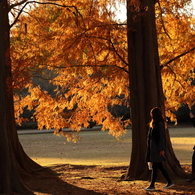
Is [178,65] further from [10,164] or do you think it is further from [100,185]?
[10,164]

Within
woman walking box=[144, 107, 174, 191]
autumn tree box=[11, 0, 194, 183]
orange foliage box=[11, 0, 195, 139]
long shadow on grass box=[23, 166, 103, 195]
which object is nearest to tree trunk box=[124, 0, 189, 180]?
autumn tree box=[11, 0, 194, 183]

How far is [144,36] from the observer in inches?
443

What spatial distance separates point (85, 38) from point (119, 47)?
1.51 m

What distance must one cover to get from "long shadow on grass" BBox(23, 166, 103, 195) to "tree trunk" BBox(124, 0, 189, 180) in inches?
71.6

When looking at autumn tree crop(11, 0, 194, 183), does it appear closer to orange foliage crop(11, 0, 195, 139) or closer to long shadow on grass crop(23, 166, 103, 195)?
orange foliage crop(11, 0, 195, 139)

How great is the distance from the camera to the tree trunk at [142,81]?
435 inches

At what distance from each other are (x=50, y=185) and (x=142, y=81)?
11.7ft

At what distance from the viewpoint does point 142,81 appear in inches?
439

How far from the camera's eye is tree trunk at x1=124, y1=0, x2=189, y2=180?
11.1 metres

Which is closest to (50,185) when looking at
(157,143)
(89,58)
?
(157,143)

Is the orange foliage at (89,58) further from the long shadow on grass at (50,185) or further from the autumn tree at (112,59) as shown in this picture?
the long shadow on grass at (50,185)

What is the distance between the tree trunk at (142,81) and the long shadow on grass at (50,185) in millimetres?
1819

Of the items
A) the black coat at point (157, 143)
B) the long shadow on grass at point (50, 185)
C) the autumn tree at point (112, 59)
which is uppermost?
the autumn tree at point (112, 59)

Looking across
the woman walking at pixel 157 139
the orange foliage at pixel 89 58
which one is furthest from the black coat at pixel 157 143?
the orange foliage at pixel 89 58
